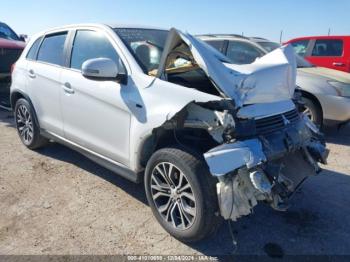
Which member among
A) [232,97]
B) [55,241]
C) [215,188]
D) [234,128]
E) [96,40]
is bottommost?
[55,241]

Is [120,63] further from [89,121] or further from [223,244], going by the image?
[223,244]

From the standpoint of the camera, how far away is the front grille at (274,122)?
10.0ft

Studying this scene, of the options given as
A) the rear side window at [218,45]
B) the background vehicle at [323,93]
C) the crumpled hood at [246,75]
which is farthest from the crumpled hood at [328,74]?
the crumpled hood at [246,75]

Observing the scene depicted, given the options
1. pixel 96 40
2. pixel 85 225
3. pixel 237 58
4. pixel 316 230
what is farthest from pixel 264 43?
pixel 85 225

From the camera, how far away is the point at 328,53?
9.27 meters

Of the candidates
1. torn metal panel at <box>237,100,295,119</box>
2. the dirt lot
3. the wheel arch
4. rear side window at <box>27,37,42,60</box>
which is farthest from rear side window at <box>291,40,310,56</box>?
the wheel arch

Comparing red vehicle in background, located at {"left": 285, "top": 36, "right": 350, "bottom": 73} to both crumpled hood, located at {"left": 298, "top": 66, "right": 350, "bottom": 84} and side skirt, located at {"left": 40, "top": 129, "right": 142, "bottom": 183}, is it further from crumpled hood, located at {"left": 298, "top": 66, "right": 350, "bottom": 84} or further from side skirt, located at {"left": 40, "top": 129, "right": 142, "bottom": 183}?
side skirt, located at {"left": 40, "top": 129, "right": 142, "bottom": 183}

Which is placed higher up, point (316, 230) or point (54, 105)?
point (54, 105)

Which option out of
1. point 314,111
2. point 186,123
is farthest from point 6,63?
point 186,123

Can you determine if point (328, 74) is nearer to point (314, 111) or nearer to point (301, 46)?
point (314, 111)

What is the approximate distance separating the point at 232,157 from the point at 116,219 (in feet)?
4.81

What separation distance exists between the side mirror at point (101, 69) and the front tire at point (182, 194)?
0.87 metres

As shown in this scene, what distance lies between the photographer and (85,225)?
3.45 m

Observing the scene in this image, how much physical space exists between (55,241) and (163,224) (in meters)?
0.96
